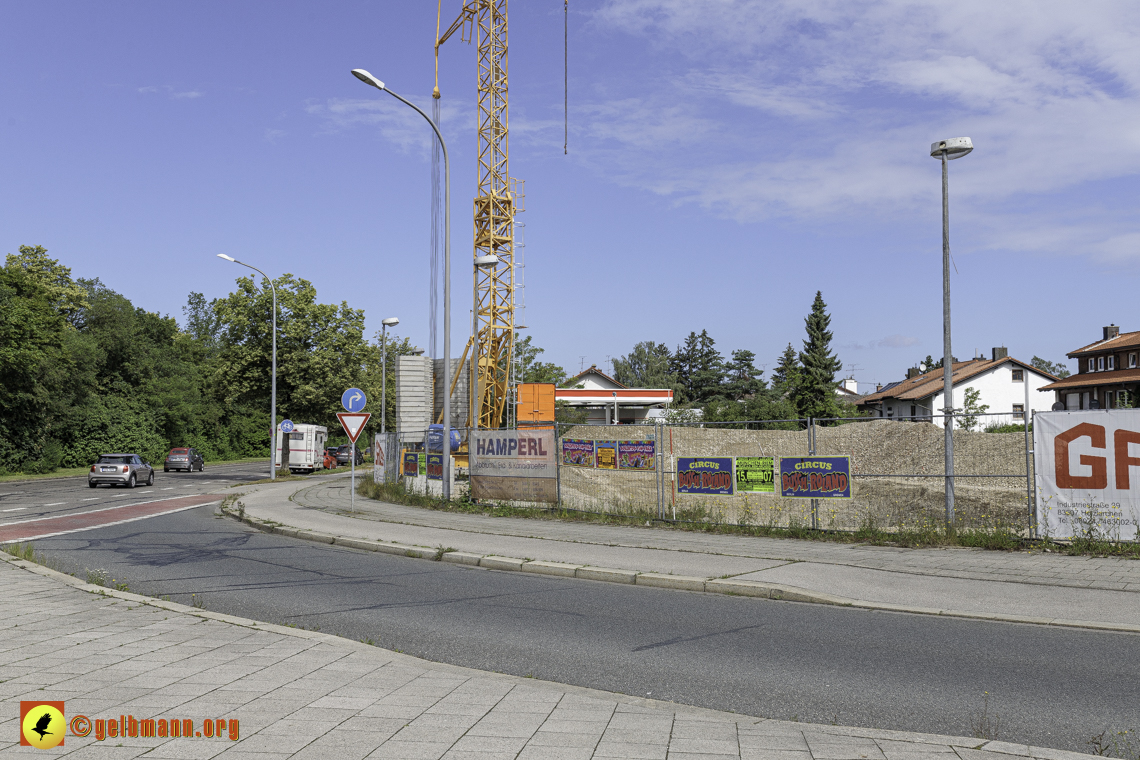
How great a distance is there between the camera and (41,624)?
732 cm

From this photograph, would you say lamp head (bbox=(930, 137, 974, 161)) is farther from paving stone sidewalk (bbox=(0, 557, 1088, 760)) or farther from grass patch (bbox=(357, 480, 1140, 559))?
paving stone sidewalk (bbox=(0, 557, 1088, 760))

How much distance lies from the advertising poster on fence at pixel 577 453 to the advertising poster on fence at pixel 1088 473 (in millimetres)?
8393

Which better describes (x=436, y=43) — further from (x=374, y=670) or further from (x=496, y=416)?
(x=374, y=670)

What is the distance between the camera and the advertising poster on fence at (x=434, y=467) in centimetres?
2316

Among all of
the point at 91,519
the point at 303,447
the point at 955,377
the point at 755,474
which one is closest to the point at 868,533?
the point at 755,474

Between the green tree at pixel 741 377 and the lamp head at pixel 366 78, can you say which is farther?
the green tree at pixel 741 377

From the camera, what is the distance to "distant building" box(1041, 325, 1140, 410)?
60.4 metres

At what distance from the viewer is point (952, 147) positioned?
1322 cm

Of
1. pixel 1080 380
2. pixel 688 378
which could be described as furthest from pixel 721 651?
pixel 688 378

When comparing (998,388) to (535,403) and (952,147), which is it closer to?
(535,403)

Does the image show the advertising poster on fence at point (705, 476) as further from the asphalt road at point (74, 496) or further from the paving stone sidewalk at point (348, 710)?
the asphalt road at point (74, 496)

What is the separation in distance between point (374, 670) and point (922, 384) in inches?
3370

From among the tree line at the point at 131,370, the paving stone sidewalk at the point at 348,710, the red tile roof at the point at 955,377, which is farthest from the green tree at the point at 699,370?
the paving stone sidewalk at the point at 348,710

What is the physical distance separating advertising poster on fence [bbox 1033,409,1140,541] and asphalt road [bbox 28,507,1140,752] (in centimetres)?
529
